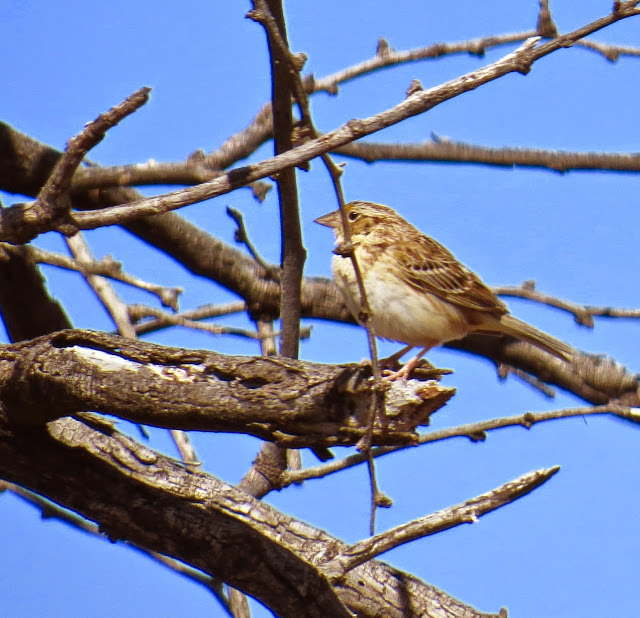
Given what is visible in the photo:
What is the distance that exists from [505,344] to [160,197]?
11.8ft

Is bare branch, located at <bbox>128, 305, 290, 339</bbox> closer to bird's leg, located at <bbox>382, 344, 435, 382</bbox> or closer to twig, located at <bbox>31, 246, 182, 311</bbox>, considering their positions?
twig, located at <bbox>31, 246, 182, 311</bbox>

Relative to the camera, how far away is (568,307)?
19.6ft

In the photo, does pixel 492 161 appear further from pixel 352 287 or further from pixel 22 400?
pixel 22 400

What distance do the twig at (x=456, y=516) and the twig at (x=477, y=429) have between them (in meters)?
0.52

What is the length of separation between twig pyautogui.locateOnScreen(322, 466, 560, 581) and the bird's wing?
230cm

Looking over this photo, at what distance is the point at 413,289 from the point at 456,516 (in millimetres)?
2328

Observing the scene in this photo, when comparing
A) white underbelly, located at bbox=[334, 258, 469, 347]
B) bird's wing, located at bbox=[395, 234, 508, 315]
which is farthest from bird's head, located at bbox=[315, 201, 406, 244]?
white underbelly, located at bbox=[334, 258, 469, 347]

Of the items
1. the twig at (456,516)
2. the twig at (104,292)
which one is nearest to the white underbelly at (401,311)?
the twig at (104,292)

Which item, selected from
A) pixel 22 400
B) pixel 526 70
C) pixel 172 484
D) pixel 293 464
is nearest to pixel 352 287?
pixel 293 464

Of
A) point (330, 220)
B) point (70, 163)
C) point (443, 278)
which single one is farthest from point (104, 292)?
point (70, 163)

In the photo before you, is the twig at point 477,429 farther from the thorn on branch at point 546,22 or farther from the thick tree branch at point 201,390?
the thorn on branch at point 546,22

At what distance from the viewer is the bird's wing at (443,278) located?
5613 millimetres

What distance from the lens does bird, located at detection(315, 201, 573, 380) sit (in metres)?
5.23

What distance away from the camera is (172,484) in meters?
4.19
